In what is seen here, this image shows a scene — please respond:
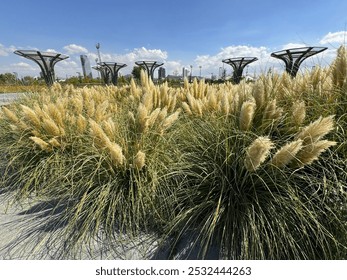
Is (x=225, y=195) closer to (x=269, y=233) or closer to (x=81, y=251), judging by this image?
(x=269, y=233)

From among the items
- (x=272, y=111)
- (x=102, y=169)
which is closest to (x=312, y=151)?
(x=272, y=111)

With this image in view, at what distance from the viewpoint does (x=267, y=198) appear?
5.24 feet

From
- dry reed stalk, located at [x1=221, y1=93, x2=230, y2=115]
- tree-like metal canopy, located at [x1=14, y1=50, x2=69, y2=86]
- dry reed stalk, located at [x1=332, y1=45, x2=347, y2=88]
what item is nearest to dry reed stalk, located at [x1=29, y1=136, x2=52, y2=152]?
dry reed stalk, located at [x1=221, y1=93, x2=230, y2=115]

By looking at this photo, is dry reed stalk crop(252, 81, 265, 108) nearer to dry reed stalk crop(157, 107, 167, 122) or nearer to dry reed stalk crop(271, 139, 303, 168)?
dry reed stalk crop(271, 139, 303, 168)

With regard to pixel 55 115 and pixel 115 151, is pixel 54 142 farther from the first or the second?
pixel 115 151

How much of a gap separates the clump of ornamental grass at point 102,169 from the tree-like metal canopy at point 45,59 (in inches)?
503

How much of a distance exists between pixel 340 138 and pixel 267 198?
2.39 ft

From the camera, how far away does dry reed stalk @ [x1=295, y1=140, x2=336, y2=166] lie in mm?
1233

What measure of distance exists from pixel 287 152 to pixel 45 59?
16.3m

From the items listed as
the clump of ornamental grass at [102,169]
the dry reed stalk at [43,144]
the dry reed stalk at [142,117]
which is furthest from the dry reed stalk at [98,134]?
the dry reed stalk at [43,144]

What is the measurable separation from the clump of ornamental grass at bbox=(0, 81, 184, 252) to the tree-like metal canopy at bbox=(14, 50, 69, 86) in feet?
41.9

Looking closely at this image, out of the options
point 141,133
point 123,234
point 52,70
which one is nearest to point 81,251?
point 123,234

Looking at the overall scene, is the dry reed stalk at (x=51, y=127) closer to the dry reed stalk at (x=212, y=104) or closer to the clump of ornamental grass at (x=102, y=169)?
the clump of ornamental grass at (x=102, y=169)

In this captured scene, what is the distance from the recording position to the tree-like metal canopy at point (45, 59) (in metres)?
13.2
